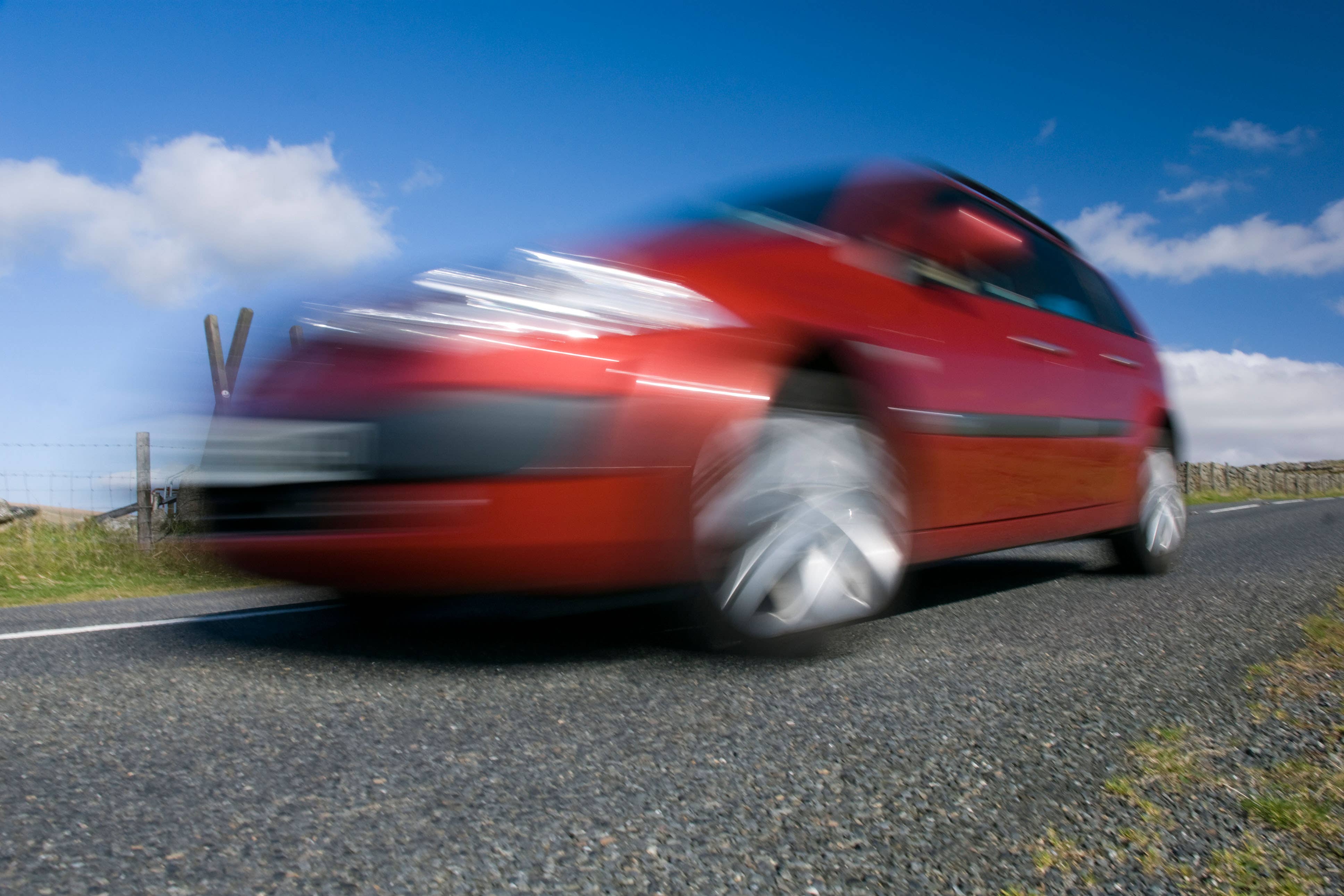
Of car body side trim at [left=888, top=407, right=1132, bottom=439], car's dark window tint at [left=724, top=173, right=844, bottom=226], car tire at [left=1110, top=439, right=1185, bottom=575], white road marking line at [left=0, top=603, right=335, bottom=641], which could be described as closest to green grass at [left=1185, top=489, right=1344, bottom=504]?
car tire at [left=1110, top=439, right=1185, bottom=575]

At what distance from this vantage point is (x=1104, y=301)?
4926 mm

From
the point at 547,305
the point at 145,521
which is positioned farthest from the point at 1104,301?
the point at 145,521

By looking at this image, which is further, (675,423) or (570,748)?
(675,423)

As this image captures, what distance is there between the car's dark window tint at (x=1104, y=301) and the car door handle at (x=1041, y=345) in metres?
0.77

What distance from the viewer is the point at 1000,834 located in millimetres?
1536

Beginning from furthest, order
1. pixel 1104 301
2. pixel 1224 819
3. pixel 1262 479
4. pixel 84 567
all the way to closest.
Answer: pixel 1262 479, pixel 84 567, pixel 1104 301, pixel 1224 819

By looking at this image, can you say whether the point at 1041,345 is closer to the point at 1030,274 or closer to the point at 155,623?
the point at 1030,274

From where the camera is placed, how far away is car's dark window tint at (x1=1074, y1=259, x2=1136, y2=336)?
479 centimetres

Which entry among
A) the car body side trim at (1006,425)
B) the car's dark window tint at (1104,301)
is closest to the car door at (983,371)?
the car body side trim at (1006,425)

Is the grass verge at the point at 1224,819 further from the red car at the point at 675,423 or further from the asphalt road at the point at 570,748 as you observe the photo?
the red car at the point at 675,423

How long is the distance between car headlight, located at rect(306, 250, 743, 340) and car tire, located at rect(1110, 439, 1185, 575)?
311 cm

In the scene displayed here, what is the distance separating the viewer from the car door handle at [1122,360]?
179 inches

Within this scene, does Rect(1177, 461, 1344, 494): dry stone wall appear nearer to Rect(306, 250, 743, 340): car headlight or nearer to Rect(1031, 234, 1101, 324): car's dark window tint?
Rect(1031, 234, 1101, 324): car's dark window tint

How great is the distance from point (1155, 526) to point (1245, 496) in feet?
89.3
